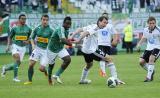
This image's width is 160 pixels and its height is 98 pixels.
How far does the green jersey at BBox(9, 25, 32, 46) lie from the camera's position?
2258 cm

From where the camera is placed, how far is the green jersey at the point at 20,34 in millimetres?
22578

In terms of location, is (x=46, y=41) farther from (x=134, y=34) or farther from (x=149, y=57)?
(x=134, y=34)

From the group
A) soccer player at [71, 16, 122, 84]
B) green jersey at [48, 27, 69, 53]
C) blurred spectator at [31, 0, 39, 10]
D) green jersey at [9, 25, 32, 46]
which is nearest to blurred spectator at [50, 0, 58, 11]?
blurred spectator at [31, 0, 39, 10]

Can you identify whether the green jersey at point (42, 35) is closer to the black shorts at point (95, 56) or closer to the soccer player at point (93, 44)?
the soccer player at point (93, 44)

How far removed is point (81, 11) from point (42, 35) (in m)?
30.7

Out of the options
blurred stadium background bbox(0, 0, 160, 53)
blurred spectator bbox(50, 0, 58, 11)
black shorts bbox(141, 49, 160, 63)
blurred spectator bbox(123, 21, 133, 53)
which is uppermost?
black shorts bbox(141, 49, 160, 63)

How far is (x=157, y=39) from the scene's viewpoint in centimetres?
2175

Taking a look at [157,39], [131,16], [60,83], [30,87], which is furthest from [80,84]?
[131,16]

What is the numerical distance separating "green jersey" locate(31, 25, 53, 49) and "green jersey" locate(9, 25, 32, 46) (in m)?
1.72

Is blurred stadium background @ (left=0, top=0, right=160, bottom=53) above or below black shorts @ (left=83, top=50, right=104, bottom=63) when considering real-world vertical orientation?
below

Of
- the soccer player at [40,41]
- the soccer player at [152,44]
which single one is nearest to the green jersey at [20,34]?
the soccer player at [40,41]

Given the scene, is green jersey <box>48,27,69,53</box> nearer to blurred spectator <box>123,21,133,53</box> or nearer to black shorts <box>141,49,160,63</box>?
black shorts <box>141,49,160,63</box>

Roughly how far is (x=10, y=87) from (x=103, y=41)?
6199mm

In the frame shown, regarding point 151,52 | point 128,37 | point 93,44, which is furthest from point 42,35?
point 128,37
